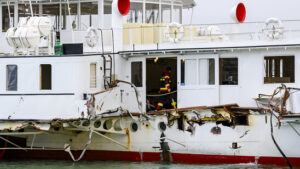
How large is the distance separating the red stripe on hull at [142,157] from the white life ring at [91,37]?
3550 mm

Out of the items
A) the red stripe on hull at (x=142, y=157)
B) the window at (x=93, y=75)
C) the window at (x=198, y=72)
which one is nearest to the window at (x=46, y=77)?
the window at (x=93, y=75)

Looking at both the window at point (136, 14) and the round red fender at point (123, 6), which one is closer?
the round red fender at point (123, 6)

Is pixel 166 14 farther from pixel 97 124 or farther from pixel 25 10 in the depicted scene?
pixel 97 124

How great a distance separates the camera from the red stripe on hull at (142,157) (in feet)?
59.3

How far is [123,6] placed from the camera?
19.8 metres

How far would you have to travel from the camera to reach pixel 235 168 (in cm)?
1759

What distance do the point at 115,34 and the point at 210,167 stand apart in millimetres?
5517

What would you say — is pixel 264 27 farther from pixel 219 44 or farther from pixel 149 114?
pixel 149 114

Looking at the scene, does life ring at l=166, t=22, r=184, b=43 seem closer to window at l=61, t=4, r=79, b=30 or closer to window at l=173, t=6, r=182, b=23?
window at l=173, t=6, r=182, b=23

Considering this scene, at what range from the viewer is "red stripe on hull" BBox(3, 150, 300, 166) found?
1806 centimetres

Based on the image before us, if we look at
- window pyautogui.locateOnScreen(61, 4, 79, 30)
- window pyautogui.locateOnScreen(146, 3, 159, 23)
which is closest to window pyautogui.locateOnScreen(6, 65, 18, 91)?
window pyautogui.locateOnScreen(61, 4, 79, 30)

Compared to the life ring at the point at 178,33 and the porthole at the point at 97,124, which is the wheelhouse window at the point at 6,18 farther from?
the life ring at the point at 178,33

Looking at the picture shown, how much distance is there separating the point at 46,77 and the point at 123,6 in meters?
3.62

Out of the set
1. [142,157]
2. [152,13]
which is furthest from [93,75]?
[152,13]
